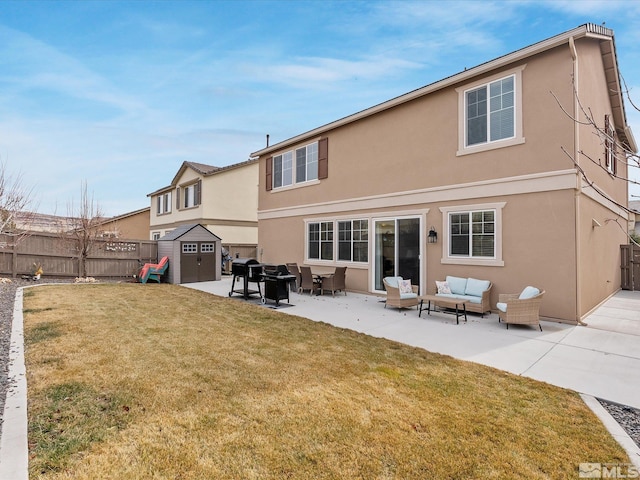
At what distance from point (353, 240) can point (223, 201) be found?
1258 centimetres

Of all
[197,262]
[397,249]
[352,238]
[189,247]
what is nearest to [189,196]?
[189,247]

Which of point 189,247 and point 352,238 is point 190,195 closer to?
point 189,247

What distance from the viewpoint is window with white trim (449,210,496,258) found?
874cm

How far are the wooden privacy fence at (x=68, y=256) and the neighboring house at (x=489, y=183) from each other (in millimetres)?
8902

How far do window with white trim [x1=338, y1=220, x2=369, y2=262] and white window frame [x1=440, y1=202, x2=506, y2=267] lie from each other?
288 centimetres

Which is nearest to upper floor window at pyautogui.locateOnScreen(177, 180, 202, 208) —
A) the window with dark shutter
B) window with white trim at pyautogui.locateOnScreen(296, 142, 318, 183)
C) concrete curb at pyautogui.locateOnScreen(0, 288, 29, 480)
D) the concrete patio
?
the window with dark shutter

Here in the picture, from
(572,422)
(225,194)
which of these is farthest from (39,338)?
(225,194)

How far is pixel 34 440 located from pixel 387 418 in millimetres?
3197

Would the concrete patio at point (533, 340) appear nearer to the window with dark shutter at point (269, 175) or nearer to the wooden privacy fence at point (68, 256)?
the window with dark shutter at point (269, 175)

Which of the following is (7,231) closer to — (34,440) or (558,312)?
(34,440)

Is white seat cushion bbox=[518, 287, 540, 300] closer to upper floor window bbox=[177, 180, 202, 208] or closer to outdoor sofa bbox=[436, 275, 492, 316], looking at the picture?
outdoor sofa bbox=[436, 275, 492, 316]

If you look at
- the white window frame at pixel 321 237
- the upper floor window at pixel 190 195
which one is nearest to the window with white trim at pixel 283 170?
the white window frame at pixel 321 237

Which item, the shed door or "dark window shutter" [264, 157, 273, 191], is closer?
the shed door

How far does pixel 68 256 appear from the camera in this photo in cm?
1492
